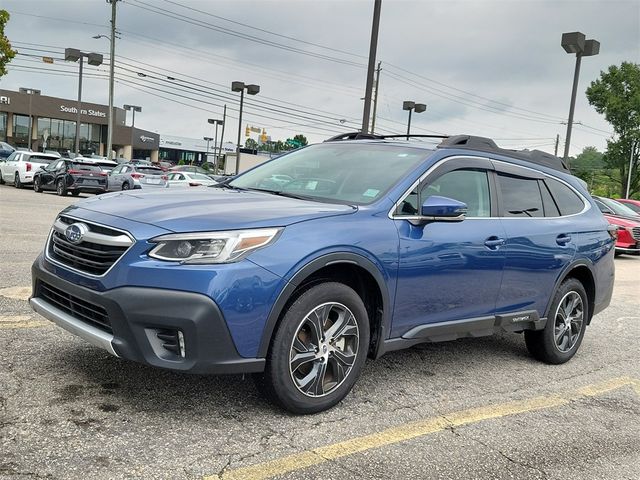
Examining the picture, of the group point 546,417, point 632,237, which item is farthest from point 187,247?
point 632,237

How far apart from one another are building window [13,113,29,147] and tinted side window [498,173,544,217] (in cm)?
6845

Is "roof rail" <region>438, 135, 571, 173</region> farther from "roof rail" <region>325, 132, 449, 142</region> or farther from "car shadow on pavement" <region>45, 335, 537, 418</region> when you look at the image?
"car shadow on pavement" <region>45, 335, 537, 418</region>

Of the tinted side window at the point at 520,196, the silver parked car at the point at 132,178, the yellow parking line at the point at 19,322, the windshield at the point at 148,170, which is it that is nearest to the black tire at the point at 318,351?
the tinted side window at the point at 520,196

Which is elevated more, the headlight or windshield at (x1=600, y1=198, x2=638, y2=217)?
windshield at (x1=600, y1=198, x2=638, y2=217)

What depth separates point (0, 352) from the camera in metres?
4.25

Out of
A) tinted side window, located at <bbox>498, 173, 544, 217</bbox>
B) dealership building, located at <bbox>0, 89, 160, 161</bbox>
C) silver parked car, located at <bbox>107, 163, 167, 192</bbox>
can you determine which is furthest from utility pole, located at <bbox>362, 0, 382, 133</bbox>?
dealership building, located at <bbox>0, 89, 160, 161</bbox>

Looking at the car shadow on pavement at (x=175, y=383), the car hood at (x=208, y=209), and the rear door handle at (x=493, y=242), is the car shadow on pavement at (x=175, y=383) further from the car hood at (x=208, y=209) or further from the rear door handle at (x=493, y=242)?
the rear door handle at (x=493, y=242)

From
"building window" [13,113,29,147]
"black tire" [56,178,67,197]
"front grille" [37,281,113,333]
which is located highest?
"building window" [13,113,29,147]

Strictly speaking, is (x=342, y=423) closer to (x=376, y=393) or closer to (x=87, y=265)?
(x=376, y=393)

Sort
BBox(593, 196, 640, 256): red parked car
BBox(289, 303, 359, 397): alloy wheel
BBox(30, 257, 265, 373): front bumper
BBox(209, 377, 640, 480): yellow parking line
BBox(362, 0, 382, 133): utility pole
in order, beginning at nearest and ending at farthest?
1. BBox(209, 377, 640, 480): yellow parking line
2. BBox(30, 257, 265, 373): front bumper
3. BBox(289, 303, 359, 397): alloy wheel
4. BBox(362, 0, 382, 133): utility pole
5. BBox(593, 196, 640, 256): red parked car

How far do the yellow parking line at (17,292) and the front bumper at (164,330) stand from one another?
2.88 m

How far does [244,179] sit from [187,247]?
1.83 m

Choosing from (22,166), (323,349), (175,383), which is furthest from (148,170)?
(323,349)

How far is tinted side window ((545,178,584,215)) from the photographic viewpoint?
5.56 m
